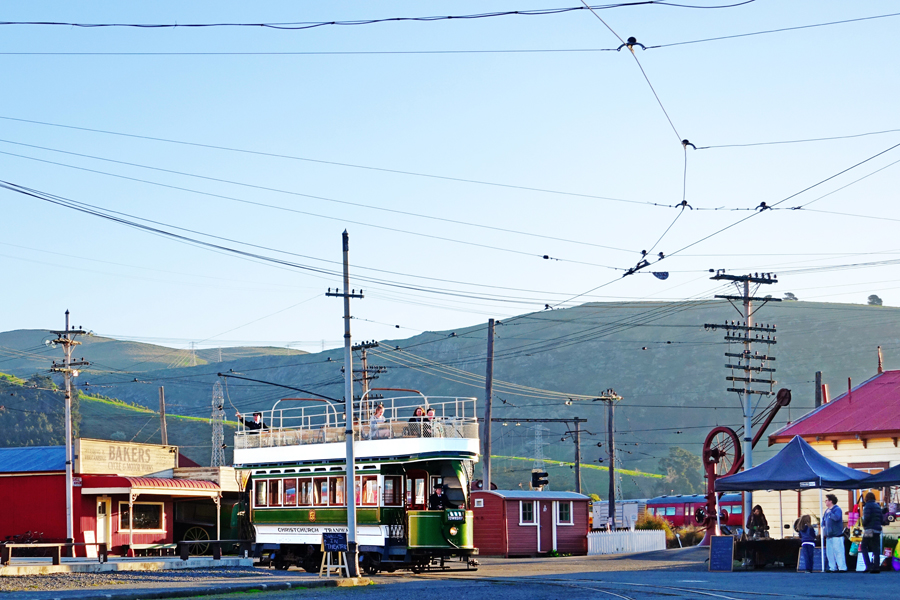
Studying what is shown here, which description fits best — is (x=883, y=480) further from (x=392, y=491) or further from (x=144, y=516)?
(x=144, y=516)

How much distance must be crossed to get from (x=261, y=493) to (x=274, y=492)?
1.71 ft

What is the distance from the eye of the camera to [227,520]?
51219 mm

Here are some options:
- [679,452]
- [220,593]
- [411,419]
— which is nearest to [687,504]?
[411,419]

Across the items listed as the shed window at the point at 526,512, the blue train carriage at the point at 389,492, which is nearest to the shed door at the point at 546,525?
the shed window at the point at 526,512

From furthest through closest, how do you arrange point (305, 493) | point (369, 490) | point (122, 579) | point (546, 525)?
point (546, 525), point (305, 493), point (369, 490), point (122, 579)

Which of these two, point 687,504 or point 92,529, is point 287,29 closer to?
point 92,529

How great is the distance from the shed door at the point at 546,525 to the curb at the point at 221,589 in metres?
23.6

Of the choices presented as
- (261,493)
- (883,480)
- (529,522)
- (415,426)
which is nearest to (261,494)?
(261,493)

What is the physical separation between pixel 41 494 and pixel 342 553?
22566mm

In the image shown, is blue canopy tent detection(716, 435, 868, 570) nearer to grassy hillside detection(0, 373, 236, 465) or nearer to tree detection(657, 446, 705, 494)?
grassy hillside detection(0, 373, 236, 465)

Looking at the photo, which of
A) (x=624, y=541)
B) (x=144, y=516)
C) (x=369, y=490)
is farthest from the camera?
(x=624, y=541)

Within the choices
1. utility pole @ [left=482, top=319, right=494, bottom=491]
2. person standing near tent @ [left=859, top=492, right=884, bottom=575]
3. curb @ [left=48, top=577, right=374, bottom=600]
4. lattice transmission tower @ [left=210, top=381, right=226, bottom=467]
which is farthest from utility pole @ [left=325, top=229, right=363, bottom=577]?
lattice transmission tower @ [left=210, top=381, right=226, bottom=467]

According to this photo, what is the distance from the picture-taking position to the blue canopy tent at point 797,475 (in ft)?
80.0

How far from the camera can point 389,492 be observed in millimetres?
28953
